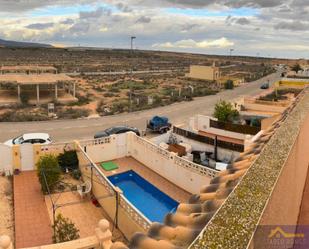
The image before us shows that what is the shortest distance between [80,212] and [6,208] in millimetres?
3070

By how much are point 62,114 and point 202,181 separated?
21.0m

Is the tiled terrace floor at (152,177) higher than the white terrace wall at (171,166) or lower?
lower

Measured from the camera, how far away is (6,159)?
1703cm

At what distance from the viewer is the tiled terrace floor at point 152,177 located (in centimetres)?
1623

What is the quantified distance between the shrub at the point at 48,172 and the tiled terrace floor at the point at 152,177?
3.27 metres

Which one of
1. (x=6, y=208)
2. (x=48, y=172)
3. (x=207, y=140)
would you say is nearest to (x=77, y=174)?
(x=48, y=172)

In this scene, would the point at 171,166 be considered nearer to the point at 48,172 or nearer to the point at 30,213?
the point at 48,172

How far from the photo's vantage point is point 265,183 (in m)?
3.82

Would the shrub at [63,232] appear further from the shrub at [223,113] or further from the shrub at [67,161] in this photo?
the shrub at [223,113]

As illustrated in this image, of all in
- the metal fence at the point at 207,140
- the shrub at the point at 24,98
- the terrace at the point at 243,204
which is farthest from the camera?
the shrub at the point at 24,98

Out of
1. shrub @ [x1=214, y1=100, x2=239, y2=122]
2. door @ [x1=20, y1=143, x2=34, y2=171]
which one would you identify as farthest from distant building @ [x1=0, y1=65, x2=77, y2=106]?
door @ [x1=20, y1=143, x2=34, y2=171]

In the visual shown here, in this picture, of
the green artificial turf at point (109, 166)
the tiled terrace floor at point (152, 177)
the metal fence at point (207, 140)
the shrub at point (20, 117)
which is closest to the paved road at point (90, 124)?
the shrub at point (20, 117)

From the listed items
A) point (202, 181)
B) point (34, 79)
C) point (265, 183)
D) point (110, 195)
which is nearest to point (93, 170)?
point (110, 195)

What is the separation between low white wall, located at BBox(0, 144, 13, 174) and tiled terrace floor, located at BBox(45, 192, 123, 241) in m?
3.45
